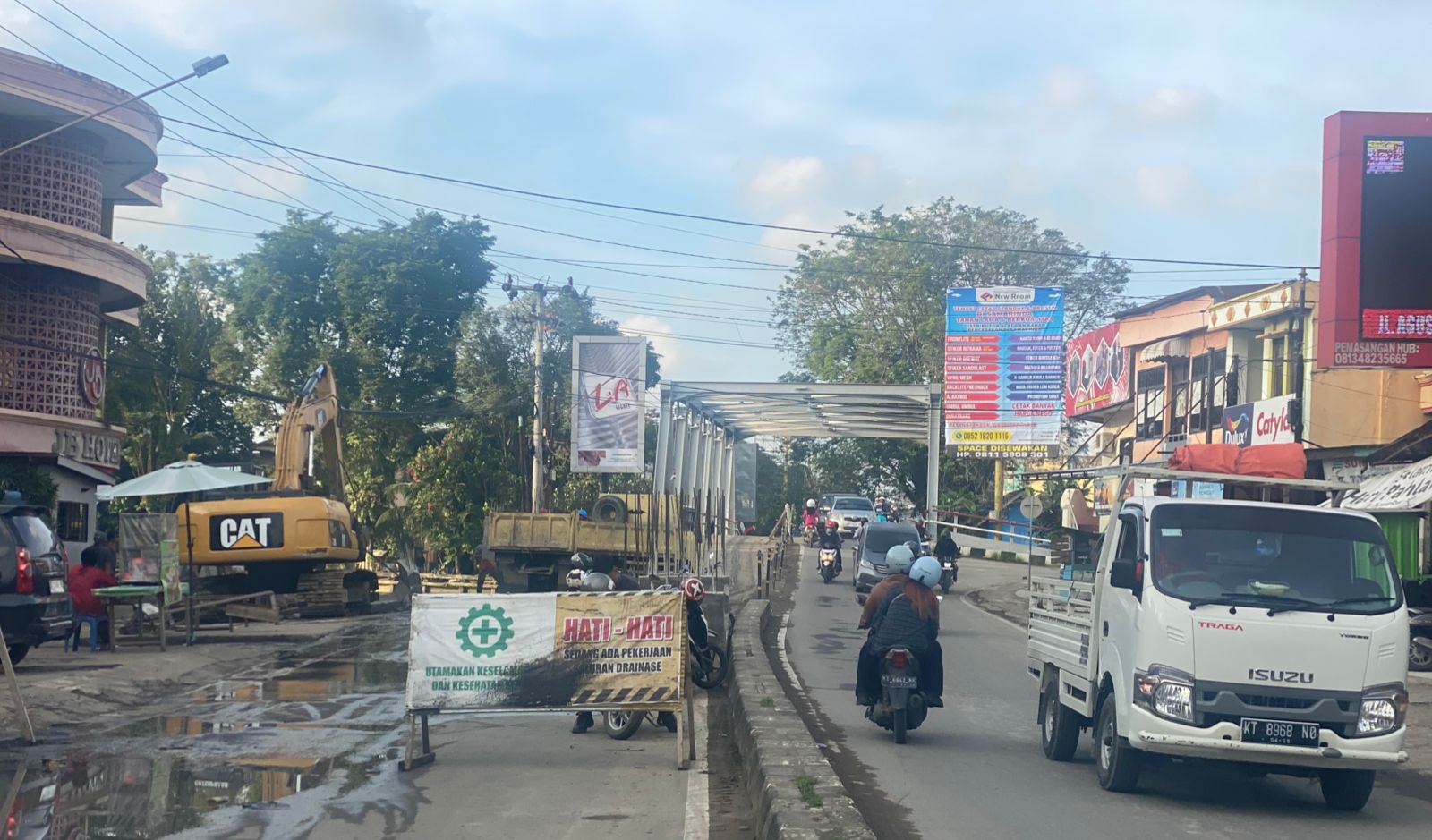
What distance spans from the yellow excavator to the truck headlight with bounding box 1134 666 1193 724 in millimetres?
19630

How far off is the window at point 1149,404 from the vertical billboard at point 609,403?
15.2 metres

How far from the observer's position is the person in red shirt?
1788cm

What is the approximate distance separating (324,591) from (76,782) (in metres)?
17.1

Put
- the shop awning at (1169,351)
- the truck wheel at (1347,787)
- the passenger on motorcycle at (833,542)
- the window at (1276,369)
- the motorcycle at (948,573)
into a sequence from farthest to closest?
the shop awning at (1169,351)
the passenger on motorcycle at (833,542)
the window at (1276,369)
the motorcycle at (948,573)
the truck wheel at (1347,787)

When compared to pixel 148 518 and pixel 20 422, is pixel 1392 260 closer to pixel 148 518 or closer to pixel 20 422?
pixel 148 518

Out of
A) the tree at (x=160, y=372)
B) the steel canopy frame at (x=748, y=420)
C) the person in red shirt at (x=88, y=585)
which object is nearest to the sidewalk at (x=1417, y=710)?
the steel canopy frame at (x=748, y=420)

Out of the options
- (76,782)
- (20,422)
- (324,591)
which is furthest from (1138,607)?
(20,422)

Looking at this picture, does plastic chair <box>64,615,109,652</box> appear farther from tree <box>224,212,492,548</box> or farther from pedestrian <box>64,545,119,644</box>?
tree <box>224,212,492,548</box>

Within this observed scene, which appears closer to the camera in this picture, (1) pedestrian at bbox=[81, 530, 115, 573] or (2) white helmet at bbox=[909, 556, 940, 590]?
(2) white helmet at bbox=[909, 556, 940, 590]

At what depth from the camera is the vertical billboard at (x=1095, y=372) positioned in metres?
44.6

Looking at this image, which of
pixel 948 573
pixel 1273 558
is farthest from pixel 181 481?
pixel 948 573

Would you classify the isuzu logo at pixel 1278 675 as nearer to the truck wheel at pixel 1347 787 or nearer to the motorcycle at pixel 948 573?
the truck wheel at pixel 1347 787

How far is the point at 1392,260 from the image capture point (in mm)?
19969

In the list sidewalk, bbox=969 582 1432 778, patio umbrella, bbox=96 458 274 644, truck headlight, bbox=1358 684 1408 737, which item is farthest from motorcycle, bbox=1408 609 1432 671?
patio umbrella, bbox=96 458 274 644
